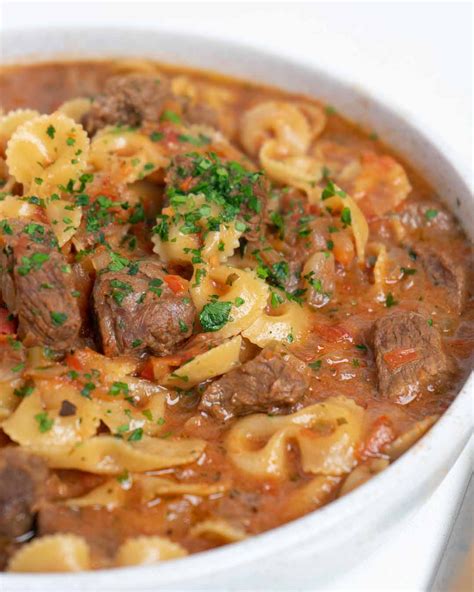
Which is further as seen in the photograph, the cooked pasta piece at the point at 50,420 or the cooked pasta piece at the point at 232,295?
the cooked pasta piece at the point at 232,295

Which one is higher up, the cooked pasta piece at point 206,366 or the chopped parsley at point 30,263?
the chopped parsley at point 30,263

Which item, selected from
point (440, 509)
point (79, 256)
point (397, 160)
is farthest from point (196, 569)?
point (397, 160)

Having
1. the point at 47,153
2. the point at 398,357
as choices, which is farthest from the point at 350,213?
the point at 47,153

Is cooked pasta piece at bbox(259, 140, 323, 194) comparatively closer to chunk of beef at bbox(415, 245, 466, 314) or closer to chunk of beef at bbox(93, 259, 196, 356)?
chunk of beef at bbox(415, 245, 466, 314)

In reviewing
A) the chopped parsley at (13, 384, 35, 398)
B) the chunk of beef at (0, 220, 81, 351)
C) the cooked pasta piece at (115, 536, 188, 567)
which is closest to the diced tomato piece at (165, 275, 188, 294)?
the chunk of beef at (0, 220, 81, 351)

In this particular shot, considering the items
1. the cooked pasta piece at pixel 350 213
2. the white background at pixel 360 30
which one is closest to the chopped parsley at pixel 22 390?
the cooked pasta piece at pixel 350 213

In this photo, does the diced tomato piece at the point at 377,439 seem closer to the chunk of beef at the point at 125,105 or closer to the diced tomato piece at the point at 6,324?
the diced tomato piece at the point at 6,324

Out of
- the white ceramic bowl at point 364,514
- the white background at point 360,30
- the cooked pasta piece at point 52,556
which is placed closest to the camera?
the white ceramic bowl at point 364,514
